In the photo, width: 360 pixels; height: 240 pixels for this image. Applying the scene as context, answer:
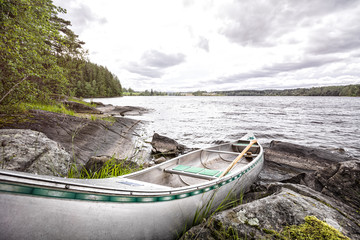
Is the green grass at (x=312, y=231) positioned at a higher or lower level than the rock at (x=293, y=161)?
higher

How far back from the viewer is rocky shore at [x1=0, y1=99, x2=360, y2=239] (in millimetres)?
2482

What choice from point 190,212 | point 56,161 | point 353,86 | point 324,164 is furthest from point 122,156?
point 353,86

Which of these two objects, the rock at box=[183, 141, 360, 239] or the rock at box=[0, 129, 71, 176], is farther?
the rock at box=[0, 129, 71, 176]

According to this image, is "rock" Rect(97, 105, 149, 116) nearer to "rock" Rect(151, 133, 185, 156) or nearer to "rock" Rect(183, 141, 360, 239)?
"rock" Rect(151, 133, 185, 156)

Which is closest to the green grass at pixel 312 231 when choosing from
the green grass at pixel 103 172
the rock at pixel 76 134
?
the green grass at pixel 103 172

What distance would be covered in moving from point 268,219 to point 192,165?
11.6 feet

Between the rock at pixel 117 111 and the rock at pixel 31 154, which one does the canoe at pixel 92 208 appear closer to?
the rock at pixel 31 154

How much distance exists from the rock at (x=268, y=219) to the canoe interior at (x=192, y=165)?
1583 millimetres

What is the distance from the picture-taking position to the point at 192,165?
19.4ft

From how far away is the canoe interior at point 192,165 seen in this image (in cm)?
414

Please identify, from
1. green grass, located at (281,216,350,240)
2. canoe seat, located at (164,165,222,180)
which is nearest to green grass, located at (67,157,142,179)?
canoe seat, located at (164,165,222,180)

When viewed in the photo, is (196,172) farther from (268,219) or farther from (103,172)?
(103,172)

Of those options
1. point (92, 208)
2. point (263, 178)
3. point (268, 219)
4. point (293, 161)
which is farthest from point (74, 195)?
point (293, 161)

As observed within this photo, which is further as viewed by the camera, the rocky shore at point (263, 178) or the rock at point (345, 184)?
the rock at point (345, 184)
